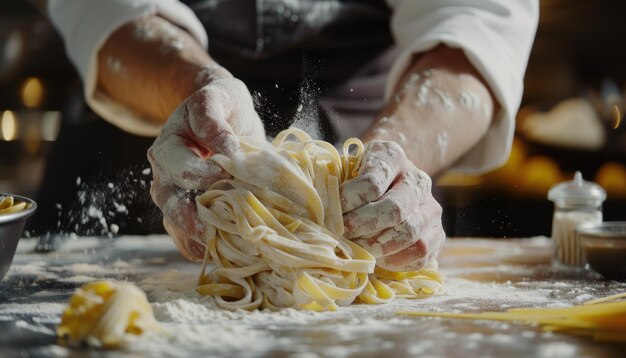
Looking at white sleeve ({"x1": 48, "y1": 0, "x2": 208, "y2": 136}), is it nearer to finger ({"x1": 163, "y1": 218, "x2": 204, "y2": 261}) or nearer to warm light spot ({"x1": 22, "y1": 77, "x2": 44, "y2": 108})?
finger ({"x1": 163, "y1": 218, "x2": 204, "y2": 261})

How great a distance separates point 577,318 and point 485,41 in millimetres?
892

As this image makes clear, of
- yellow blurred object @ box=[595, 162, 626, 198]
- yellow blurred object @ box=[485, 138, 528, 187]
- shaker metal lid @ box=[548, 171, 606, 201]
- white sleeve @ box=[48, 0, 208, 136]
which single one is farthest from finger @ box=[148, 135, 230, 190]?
yellow blurred object @ box=[595, 162, 626, 198]

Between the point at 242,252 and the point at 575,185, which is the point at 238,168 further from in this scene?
the point at 575,185

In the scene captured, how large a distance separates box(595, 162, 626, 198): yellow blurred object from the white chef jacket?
1242 millimetres

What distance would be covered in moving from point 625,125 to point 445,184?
828 mm

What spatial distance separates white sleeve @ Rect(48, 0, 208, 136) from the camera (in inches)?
71.5

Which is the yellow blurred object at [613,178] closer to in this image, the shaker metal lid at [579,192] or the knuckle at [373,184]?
the shaker metal lid at [579,192]

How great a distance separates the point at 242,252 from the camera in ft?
3.77

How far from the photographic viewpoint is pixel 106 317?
933 millimetres

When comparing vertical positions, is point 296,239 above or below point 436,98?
below

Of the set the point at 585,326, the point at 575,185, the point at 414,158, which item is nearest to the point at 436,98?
the point at 414,158

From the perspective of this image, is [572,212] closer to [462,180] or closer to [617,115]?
[462,180]

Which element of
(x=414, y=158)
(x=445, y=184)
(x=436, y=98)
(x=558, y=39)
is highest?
(x=558, y=39)

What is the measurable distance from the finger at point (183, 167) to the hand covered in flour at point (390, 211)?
193mm
